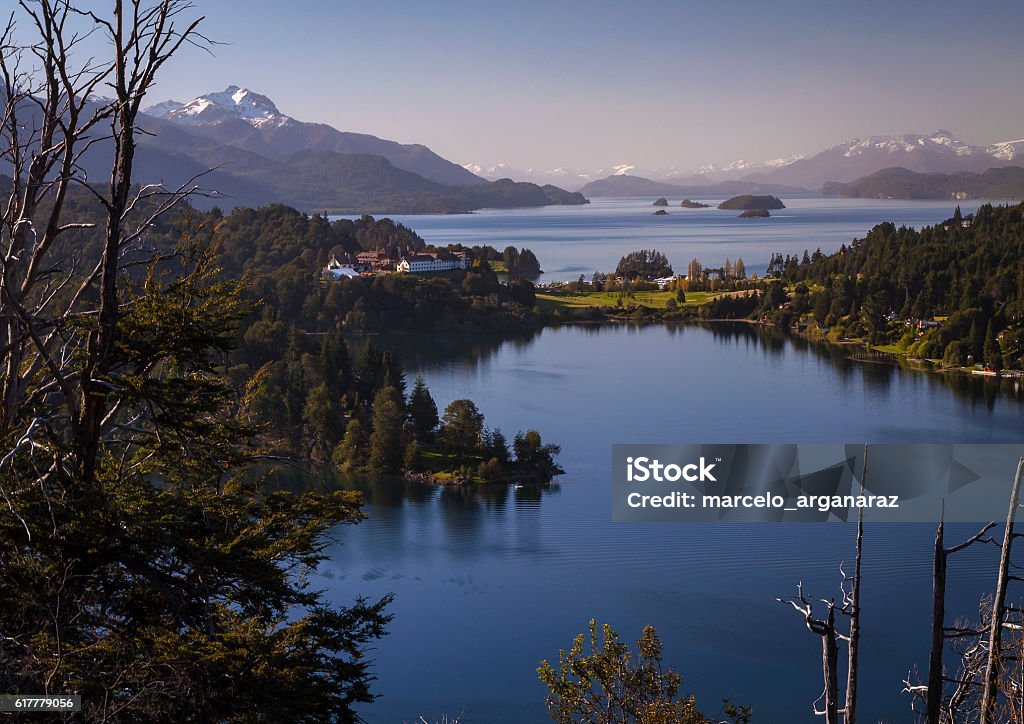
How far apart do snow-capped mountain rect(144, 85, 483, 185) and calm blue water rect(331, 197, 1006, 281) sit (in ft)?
86.9

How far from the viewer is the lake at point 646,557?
6.20 m

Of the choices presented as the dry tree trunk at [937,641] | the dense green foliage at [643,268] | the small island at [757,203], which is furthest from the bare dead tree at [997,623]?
the small island at [757,203]

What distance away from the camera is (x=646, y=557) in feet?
27.8

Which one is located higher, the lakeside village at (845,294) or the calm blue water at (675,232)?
the calm blue water at (675,232)

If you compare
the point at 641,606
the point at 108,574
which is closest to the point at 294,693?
the point at 108,574

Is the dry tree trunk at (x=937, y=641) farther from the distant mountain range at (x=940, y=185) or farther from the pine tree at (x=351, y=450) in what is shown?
the distant mountain range at (x=940, y=185)

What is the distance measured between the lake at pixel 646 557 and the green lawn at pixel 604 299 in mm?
7762

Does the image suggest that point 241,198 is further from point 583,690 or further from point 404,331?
point 583,690

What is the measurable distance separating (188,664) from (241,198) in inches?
2353

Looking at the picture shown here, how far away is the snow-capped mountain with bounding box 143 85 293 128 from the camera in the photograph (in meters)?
101

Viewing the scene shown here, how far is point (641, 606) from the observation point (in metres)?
7.30

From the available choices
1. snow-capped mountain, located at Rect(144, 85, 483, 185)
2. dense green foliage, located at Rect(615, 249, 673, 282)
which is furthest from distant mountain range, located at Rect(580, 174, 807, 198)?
dense green foliage, located at Rect(615, 249, 673, 282)

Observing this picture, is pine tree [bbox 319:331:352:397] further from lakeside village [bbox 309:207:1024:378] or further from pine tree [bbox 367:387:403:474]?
lakeside village [bbox 309:207:1024:378]

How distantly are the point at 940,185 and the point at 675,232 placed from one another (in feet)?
76.9
